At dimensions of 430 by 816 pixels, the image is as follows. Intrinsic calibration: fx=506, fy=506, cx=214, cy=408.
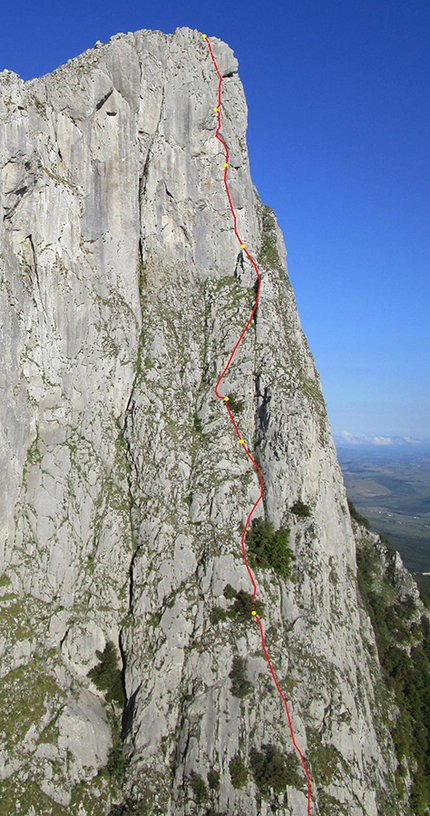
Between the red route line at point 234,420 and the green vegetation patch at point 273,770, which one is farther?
the red route line at point 234,420

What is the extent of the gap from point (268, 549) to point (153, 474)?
36.5 feet

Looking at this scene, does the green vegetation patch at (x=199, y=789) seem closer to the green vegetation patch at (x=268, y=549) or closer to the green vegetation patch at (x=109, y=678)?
the green vegetation patch at (x=109, y=678)

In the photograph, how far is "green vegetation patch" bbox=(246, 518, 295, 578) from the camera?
4025 cm

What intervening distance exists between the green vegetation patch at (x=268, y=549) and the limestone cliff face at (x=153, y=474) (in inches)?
44.9

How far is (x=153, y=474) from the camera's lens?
1649 inches

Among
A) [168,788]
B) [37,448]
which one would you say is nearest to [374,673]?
[168,788]

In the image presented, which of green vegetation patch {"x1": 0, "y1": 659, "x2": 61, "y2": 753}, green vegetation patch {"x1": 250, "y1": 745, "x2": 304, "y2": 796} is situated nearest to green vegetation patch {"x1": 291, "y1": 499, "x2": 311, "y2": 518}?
green vegetation patch {"x1": 250, "y1": 745, "x2": 304, "y2": 796}

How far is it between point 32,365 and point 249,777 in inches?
1279

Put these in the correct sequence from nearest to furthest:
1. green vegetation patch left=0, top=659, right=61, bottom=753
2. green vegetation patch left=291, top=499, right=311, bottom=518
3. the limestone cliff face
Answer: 1. green vegetation patch left=0, top=659, right=61, bottom=753
2. the limestone cliff face
3. green vegetation patch left=291, top=499, right=311, bottom=518

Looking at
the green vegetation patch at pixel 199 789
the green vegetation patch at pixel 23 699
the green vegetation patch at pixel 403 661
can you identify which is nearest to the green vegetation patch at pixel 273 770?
the green vegetation patch at pixel 199 789

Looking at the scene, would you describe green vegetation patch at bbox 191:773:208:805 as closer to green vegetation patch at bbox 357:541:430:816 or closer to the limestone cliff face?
the limestone cliff face

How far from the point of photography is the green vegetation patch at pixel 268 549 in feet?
132

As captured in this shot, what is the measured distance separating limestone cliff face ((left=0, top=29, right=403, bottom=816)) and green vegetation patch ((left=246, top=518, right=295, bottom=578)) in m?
1.14

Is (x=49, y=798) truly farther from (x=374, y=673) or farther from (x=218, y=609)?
(x=374, y=673)
